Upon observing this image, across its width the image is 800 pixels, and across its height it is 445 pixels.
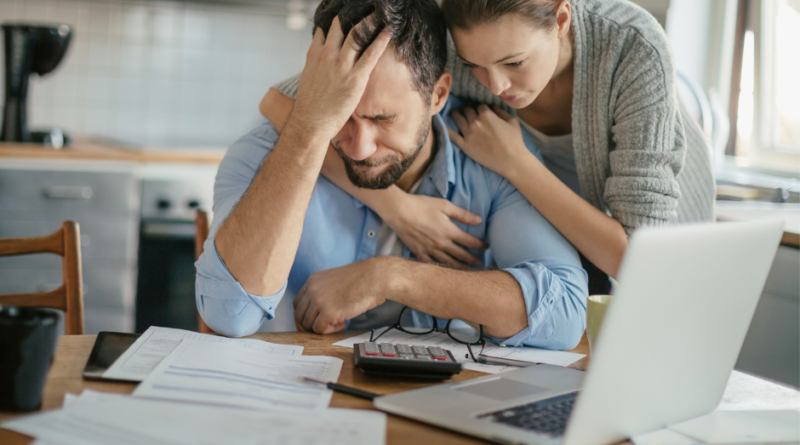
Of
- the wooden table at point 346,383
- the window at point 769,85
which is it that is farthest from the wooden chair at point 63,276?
the window at point 769,85

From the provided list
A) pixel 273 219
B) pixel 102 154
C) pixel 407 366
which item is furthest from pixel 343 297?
pixel 102 154

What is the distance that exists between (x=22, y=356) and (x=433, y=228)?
2.55 ft

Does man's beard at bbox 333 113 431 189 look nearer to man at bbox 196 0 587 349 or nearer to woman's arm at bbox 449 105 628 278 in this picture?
man at bbox 196 0 587 349

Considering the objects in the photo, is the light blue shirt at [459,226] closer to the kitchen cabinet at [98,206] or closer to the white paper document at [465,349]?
the white paper document at [465,349]

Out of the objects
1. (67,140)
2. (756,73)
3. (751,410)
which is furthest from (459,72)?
(756,73)

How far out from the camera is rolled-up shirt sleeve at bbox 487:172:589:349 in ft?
3.43

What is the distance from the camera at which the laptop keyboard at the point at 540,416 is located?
2.19ft

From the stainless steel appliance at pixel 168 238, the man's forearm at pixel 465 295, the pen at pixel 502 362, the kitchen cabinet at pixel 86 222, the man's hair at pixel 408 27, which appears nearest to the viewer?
the pen at pixel 502 362

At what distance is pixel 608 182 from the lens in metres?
1.29

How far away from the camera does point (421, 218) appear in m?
1.29

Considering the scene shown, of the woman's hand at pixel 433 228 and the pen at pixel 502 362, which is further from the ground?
the woman's hand at pixel 433 228

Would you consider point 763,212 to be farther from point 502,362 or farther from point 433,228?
point 502,362

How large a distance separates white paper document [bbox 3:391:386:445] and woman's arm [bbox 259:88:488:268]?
0.62m

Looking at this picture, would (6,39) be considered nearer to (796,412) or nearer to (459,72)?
(459,72)
